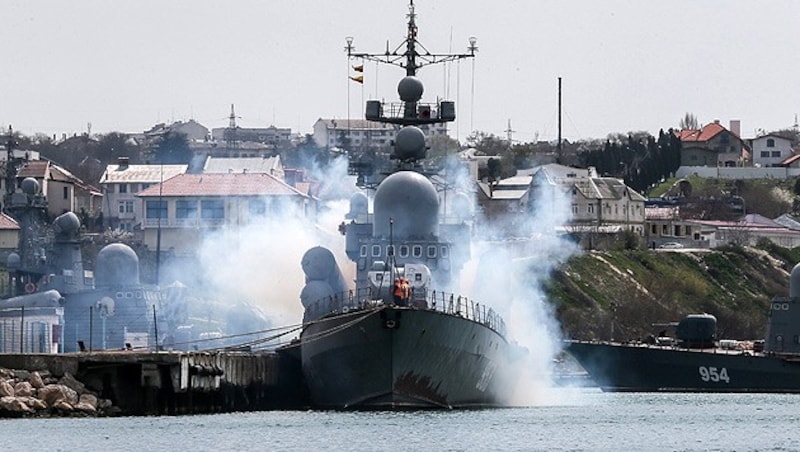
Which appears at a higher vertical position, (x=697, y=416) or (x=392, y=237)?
(x=392, y=237)

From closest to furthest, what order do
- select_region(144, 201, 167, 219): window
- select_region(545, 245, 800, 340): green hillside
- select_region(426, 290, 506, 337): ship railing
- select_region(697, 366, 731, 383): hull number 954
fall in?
select_region(426, 290, 506, 337): ship railing < select_region(697, 366, 731, 383): hull number 954 < select_region(545, 245, 800, 340): green hillside < select_region(144, 201, 167, 219): window

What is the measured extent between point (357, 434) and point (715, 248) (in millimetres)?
111147

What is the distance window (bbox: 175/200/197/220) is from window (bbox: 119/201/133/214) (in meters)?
18.4

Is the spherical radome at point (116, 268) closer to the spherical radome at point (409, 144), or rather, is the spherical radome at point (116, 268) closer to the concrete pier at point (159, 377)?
the spherical radome at point (409, 144)

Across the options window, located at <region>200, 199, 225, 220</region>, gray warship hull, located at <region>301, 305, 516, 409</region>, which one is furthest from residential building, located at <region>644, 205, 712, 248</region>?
gray warship hull, located at <region>301, 305, 516, 409</region>

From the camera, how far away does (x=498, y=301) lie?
90.9 m

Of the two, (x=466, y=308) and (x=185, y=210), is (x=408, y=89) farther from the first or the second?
(x=185, y=210)

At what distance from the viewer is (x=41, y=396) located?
75625mm

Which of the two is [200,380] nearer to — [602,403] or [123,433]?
[123,433]

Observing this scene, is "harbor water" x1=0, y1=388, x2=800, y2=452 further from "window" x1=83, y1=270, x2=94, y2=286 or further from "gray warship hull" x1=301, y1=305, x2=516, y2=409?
"window" x1=83, y1=270, x2=94, y2=286

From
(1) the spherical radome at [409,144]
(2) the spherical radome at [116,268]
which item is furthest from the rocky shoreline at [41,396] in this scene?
(2) the spherical radome at [116,268]

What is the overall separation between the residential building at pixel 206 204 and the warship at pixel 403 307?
56833mm

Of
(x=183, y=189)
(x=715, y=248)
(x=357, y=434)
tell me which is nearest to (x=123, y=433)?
(x=357, y=434)

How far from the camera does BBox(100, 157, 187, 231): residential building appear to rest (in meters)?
172
